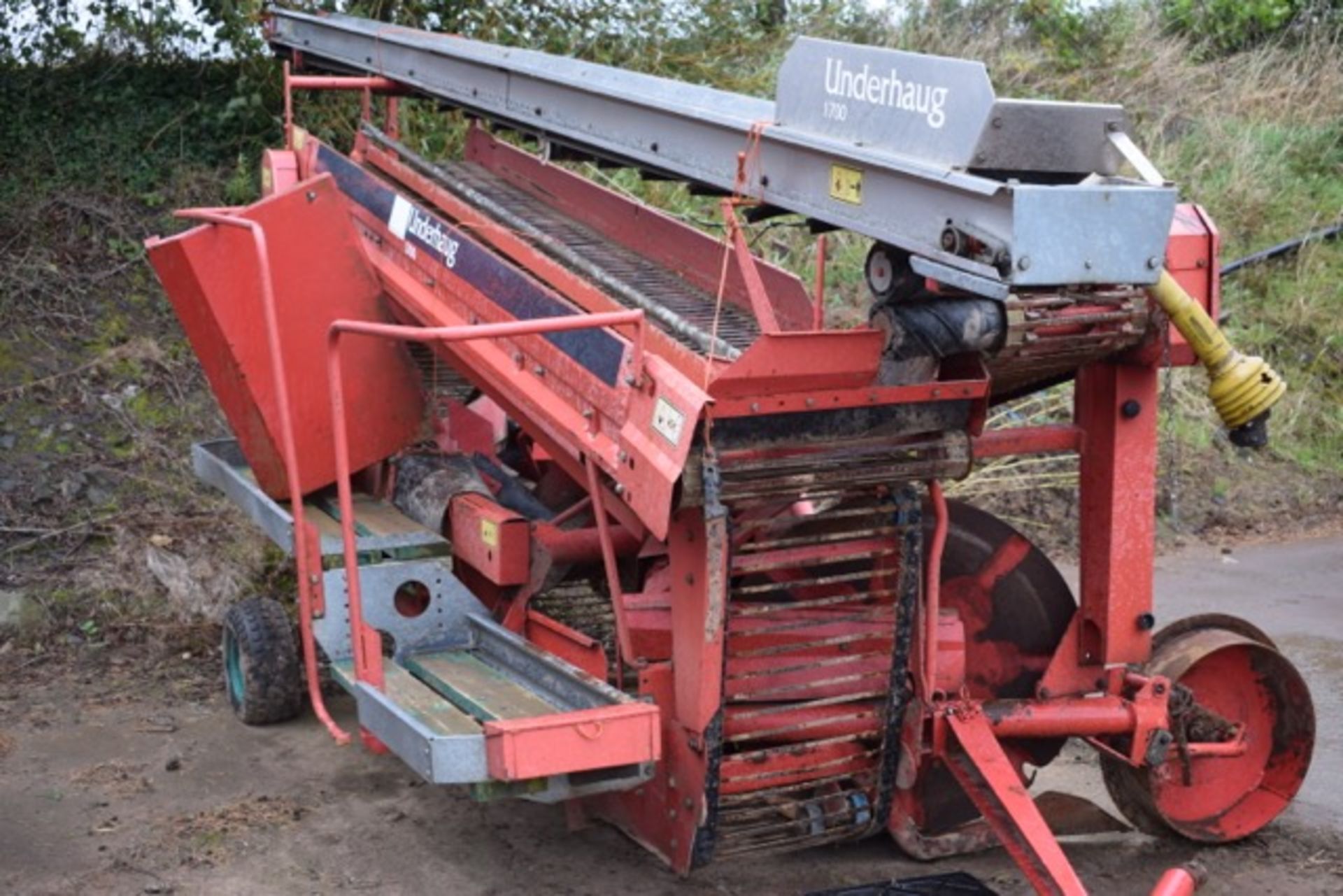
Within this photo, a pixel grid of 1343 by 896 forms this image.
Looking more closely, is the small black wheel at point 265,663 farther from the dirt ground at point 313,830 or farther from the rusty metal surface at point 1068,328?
the rusty metal surface at point 1068,328

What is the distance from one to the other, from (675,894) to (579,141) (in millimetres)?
2242

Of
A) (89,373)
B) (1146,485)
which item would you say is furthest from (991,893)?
(89,373)

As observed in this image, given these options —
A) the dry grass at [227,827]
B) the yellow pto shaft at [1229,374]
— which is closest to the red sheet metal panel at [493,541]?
the dry grass at [227,827]

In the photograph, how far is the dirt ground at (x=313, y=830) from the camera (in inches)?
223

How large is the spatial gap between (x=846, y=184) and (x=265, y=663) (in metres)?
3.31

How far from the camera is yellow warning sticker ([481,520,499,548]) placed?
5992mm

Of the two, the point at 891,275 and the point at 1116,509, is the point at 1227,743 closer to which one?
the point at 1116,509

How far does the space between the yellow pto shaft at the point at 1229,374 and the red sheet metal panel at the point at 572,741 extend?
1623 millimetres

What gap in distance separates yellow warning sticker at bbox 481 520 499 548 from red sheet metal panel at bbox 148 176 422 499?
848mm

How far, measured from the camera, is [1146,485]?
5590mm

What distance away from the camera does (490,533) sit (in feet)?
19.8

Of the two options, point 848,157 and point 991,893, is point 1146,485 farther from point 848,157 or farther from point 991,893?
point 848,157

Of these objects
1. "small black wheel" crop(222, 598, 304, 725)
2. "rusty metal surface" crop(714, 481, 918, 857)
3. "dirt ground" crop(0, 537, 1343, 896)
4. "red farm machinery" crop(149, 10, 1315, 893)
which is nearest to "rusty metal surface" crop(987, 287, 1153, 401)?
"red farm machinery" crop(149, 10, 1315, 893)

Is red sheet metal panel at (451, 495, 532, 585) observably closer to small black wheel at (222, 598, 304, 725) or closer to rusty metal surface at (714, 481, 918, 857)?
rusty metal surface at (714, 481, 918, 857)
